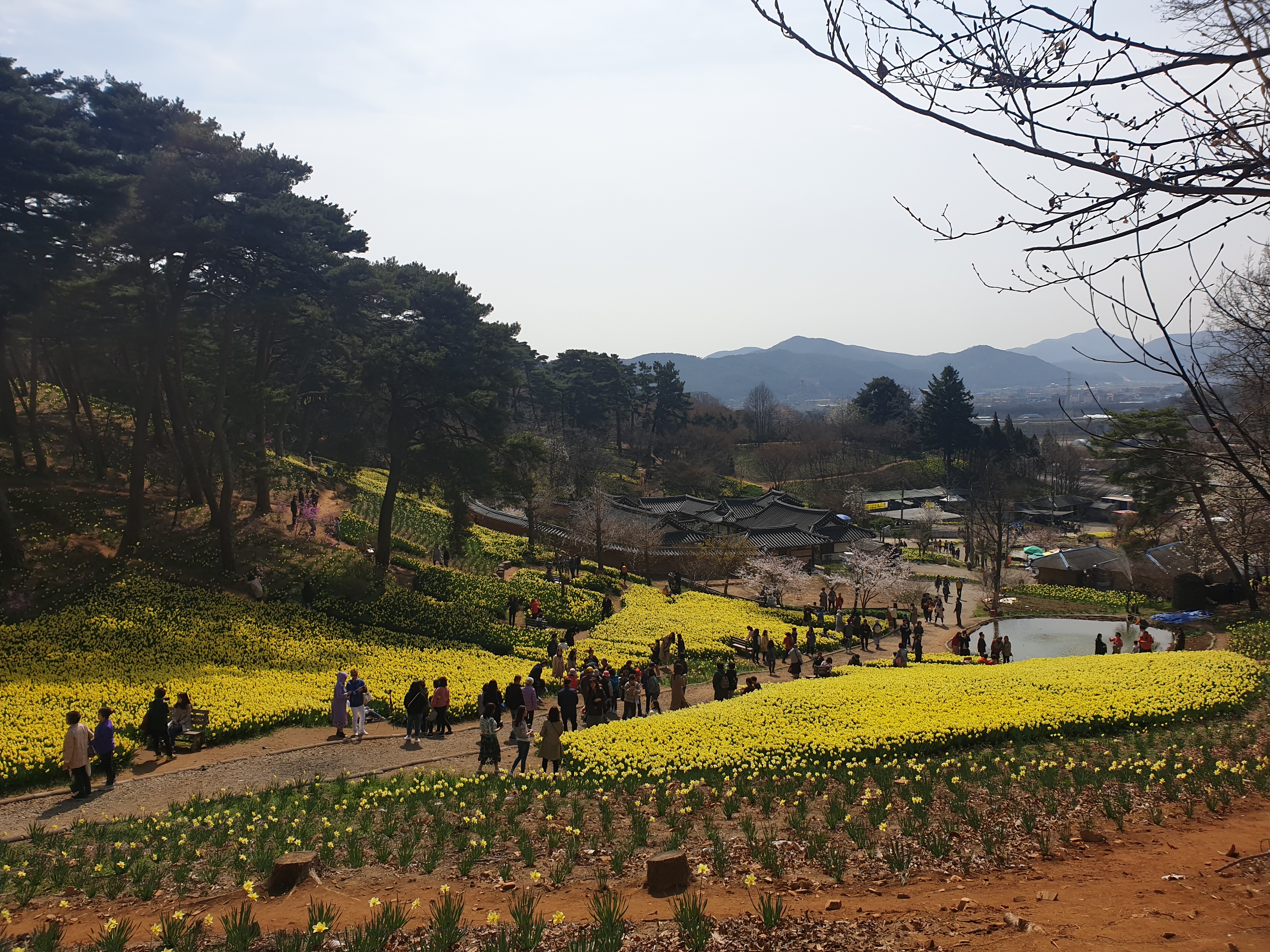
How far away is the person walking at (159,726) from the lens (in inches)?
563

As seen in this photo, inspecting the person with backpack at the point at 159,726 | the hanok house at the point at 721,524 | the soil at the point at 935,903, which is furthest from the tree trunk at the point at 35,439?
the soil at the point at 935,903

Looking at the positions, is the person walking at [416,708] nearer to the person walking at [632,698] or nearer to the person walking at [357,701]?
the person walking at [357,701]

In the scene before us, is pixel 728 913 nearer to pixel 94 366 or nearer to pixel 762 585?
pixel 762 585

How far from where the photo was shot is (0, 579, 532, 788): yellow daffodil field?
50.1ft

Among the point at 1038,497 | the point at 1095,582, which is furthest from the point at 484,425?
the point at 1038,497

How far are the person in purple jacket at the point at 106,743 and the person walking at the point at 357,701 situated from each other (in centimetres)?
415

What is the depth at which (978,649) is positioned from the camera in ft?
91.1

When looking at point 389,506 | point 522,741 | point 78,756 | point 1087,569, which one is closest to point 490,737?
point 522,741

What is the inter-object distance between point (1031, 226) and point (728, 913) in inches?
236

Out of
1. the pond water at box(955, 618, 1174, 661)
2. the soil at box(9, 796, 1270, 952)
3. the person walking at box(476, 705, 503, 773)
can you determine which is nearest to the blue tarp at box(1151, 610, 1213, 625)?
the pond water at box(955, 618, 1174, 661)

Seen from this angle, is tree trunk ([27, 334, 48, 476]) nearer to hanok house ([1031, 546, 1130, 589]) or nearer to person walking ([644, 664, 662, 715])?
person walking ([644, 664, 662, 715])

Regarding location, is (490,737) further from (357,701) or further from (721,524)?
(721,524)

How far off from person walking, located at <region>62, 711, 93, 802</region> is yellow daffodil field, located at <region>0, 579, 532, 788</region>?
0.98m

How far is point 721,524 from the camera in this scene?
56500 mm
